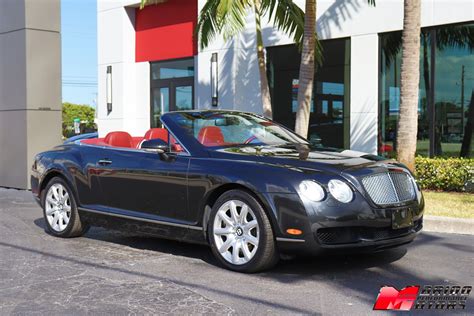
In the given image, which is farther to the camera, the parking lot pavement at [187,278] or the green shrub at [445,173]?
the green shrub at [445,173]

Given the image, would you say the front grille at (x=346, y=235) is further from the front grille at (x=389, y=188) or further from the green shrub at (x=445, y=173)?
the green shrub at (x=445, y=173)

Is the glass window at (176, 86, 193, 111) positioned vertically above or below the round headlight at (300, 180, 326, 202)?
above

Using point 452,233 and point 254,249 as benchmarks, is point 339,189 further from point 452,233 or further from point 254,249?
point 452,233

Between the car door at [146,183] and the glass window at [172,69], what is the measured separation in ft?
37.3

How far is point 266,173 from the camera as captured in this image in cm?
538

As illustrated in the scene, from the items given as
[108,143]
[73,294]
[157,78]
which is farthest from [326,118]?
[73,294]

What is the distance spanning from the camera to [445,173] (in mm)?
11258

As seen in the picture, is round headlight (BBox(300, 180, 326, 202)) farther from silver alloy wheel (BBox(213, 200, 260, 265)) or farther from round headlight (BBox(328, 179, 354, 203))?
silver alloy wheel (BBox(213, 200, 260, 265))

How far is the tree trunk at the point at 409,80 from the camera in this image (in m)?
9.39

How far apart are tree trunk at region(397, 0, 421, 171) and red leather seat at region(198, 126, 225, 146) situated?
165 inches

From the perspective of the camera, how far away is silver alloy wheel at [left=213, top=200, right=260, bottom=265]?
5449mm

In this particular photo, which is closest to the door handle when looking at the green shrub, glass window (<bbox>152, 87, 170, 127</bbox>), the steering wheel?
the steering wheel

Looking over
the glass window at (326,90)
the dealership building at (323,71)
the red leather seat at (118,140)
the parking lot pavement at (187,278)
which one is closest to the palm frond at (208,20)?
the dealership building at (323,71)

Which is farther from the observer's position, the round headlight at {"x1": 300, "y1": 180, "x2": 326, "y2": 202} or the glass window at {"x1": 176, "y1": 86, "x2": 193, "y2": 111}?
the glass window at {"x1": 176, "y1": 86, "x2": 193, "y2": 111}
